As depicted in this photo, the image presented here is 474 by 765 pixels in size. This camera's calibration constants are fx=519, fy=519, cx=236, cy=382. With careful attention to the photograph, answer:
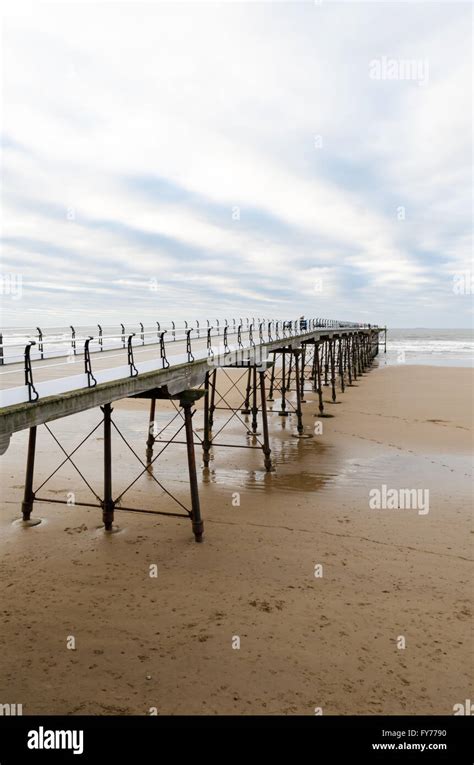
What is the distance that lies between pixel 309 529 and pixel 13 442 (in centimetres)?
1284

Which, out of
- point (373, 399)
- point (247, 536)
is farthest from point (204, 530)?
point (373, 399)

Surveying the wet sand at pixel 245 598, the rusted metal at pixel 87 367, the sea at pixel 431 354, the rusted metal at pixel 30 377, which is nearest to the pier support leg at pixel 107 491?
the wet sand at pixel 245 598

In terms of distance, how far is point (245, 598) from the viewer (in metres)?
8.50

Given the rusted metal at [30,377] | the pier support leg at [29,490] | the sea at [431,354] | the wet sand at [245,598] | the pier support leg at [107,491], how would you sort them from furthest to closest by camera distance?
the sea at [431,354] → the pier support leg at [29,490] → the pier support leg at [107,491] → the rusted metal at [30,377] → the wet sand at [245,598]

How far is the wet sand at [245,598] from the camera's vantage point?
253 inches

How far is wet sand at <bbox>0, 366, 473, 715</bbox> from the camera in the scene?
641cm

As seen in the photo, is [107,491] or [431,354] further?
[431,354]

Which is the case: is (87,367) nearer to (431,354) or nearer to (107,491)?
(107,491)

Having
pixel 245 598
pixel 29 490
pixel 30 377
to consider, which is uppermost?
pixel 30 377

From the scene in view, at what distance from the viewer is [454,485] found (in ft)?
46.9

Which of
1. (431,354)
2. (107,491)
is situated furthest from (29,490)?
(431,354)

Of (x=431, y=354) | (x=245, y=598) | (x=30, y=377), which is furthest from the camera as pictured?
(x=431, y=354)

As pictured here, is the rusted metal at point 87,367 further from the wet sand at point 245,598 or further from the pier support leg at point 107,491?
the wet sand at point 245,598

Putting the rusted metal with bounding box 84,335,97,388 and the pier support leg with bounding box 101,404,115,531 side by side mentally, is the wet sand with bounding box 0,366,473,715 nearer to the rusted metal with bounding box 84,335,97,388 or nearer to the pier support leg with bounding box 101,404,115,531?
the pier support leg with bounding box 101,404,115,531
